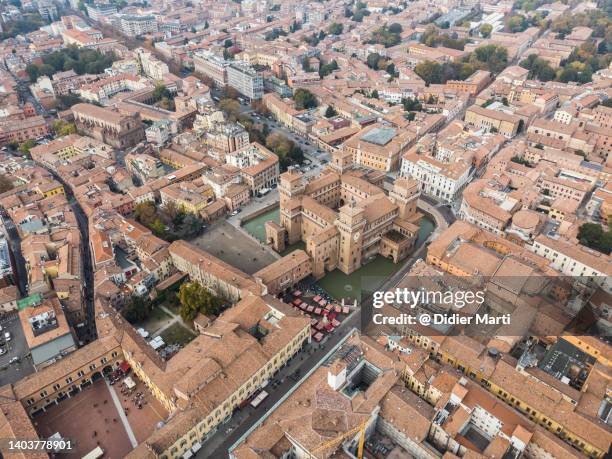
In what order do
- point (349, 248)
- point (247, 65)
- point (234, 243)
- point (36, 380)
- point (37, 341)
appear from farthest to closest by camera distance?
point (247, 65) → point (234, 243) → point (349, 248) → point (37, 341) → point (36, 380)

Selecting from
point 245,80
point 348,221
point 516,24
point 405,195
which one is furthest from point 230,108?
point 516,24

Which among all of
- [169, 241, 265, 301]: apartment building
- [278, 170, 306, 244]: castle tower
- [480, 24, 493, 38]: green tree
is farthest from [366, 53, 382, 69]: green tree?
[169, 241, 265, 301]: apartment building

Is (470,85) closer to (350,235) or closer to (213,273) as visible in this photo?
(350,235)

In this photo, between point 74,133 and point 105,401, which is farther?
point 74,133

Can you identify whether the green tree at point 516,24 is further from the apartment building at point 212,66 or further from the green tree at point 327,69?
the apartment building at point 212,66

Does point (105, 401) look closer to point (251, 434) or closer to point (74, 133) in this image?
point (251, 434)

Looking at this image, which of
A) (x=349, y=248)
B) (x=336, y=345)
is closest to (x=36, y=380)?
(x=336, y=345)
